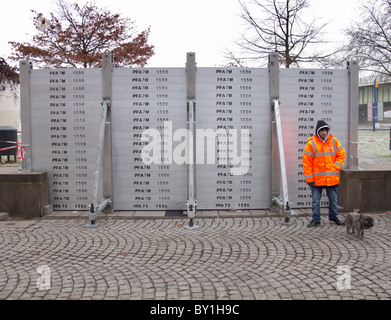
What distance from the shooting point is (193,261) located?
16.0ft

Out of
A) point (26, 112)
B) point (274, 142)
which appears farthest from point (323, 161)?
point (26, 112)

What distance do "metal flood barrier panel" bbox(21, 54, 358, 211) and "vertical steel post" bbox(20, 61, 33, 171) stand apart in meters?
0.02

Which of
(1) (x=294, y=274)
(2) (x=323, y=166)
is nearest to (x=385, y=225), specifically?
(2) (x=323, y=166)

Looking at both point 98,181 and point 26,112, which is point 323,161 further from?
point 26,112

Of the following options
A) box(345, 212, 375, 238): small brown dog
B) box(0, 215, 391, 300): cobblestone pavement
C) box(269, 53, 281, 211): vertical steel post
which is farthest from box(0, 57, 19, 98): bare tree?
box(345, 212, 375, 238): small brown dog

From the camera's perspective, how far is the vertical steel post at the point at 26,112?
7.77 m

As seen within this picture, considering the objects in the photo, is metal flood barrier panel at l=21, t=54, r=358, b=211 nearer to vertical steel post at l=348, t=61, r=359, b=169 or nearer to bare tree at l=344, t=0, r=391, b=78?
vertical steel post at l=348, t=61, r=359, b=169

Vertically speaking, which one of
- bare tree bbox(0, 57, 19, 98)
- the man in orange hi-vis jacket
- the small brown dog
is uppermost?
bare tree bbox(0, 57, 19, 98)

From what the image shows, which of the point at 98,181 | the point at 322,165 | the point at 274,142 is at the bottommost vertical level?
the point at 98,181

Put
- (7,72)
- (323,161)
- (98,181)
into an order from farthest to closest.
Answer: (7,72) → (98,181) → (323,161)

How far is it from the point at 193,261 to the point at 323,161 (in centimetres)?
317

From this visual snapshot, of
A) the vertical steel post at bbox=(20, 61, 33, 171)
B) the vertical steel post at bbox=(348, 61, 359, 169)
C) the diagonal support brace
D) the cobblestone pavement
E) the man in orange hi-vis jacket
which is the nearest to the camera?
the cobblestone pavement

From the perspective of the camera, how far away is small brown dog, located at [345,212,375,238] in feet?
18.3

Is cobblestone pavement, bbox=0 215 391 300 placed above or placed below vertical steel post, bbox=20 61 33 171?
below
